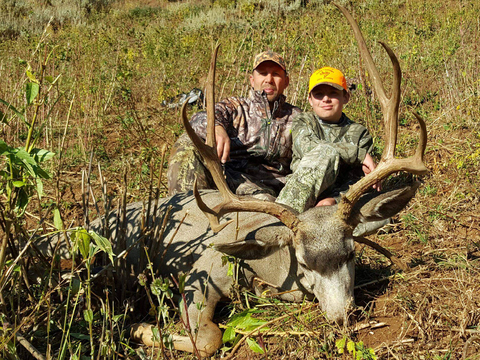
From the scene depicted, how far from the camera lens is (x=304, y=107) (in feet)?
23.5

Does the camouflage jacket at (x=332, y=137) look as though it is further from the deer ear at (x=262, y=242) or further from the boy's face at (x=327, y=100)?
the deer ear at (x=262, y=242)

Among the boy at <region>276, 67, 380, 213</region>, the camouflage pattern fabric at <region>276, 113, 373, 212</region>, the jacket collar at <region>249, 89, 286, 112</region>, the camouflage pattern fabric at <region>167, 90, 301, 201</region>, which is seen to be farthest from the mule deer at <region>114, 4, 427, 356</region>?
the jacket collar at <region>249, 89, 286, 112</region>

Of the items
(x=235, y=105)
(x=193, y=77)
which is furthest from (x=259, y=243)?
(x=193, y=77)

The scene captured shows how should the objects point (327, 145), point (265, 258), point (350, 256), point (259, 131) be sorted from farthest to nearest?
point (259, 131) < point (327, 145) < point (265, 258) < point (350, 256)

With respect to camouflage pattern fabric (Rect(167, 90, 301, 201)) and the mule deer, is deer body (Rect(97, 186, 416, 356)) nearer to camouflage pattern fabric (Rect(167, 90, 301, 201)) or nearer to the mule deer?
the mule deer

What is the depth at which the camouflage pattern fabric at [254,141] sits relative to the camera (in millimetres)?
5137

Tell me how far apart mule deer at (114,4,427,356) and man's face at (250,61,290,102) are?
1.90 m

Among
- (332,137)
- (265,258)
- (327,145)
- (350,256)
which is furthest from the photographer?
(332,137)

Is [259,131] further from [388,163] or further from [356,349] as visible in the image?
[356,349]

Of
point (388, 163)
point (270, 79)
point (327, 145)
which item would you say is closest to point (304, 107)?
point (270, 79)

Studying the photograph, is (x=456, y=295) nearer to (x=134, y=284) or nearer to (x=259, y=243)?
(x=259, y=243)

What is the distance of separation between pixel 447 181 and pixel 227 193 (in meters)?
2.90

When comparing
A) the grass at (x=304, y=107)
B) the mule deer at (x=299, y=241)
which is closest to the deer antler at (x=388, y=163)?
the mule deer at (x=299, y=241)

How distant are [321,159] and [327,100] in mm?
836
